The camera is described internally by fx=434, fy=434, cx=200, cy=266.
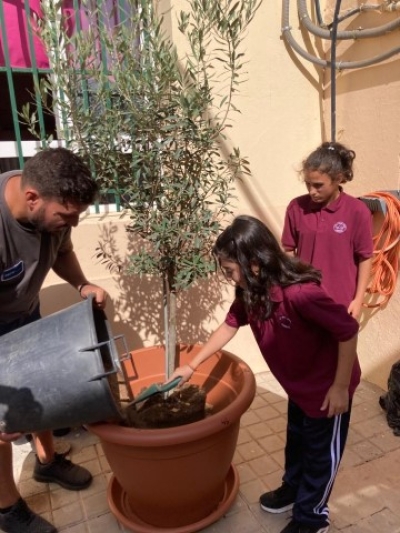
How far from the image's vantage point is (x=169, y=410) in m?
2.11

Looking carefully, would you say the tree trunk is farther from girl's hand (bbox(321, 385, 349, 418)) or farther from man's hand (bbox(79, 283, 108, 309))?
girl's hand (bbox(321, 385, 349, 418))

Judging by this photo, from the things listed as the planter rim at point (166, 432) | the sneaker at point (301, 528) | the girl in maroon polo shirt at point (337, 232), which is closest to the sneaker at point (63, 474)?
the planter rim at point (166, 432)

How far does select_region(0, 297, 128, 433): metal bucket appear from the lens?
5.11 ft

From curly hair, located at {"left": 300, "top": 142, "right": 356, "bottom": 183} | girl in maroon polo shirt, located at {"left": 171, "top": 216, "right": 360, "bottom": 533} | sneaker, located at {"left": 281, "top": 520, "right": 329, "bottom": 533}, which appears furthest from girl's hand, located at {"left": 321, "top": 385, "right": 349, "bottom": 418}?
curly hair, located at {"left": 300, "top": 142, "right": 356, "bottom": 183}

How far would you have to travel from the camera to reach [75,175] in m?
1.69

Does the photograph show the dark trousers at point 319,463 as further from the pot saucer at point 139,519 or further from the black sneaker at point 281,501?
the pot saucer at point 139,519

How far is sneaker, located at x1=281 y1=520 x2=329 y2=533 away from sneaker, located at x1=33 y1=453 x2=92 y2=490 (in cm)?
112

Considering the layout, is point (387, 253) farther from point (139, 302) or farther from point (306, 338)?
point (139, 302)

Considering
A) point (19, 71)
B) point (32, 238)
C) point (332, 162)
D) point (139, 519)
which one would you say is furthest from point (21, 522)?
point (19, 71)

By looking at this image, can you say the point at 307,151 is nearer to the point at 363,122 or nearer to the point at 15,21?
the point at 363,122

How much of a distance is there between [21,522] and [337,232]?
85.6 inches

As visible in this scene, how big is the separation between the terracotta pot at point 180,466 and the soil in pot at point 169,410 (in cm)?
14

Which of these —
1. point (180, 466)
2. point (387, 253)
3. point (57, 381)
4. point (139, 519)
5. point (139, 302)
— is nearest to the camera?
point (57, 381)

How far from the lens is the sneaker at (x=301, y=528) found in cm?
197
